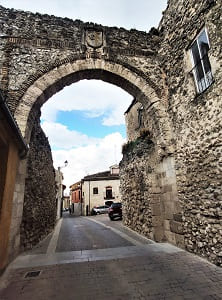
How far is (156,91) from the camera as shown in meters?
5.82

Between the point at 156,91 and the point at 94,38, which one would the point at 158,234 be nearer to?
the point at 156,91

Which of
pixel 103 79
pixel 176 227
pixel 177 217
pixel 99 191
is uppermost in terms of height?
pixel 103 79

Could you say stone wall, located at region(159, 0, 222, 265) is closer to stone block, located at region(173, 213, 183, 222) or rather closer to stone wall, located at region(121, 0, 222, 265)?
stone wall, located at region(121, 0, 222, 265)

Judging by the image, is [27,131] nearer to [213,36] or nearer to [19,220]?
[19,220]

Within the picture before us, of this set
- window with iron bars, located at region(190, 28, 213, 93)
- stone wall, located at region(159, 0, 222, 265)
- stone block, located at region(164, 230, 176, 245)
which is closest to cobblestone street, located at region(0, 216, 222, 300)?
stone block, located at region(164, 230, 176, 245)

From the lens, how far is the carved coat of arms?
594cm

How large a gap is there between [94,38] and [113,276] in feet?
20.7

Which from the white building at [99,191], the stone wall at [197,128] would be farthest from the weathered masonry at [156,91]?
the white building at [99,191]

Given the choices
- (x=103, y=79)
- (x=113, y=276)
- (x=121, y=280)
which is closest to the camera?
(x=121, y=280)

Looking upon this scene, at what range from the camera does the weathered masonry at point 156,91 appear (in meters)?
3.85

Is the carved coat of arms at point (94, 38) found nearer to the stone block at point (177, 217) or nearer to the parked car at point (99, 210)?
the stone block at point (177, 217)

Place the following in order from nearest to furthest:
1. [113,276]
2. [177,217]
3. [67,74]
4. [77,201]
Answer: [113,276] → [177,217] → [67,74] → [77,201]

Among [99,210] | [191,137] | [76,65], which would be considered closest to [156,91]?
[191,137]

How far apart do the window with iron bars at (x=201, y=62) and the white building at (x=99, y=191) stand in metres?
21.7
